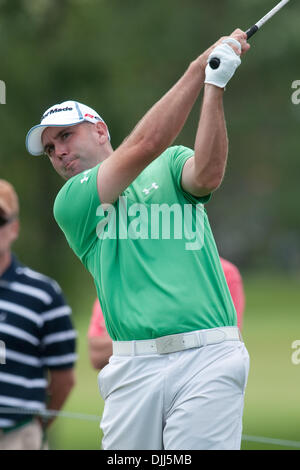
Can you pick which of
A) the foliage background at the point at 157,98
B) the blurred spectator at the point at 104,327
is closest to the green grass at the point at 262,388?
the foliage background at the point at 157,98

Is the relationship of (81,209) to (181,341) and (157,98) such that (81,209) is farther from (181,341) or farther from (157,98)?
(157,98)

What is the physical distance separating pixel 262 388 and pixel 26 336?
34.2 ft

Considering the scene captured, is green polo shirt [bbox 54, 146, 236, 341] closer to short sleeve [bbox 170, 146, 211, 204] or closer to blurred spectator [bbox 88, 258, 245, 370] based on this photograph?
short sleeve [bbox 170, 146, 211, 204]

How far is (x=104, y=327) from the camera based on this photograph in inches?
214

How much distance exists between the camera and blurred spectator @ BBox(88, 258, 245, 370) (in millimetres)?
5109

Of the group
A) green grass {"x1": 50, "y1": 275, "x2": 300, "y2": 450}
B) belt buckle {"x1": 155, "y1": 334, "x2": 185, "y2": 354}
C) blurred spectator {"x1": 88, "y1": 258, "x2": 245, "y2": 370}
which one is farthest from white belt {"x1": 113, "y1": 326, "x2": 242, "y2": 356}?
green grass {"x1": 50, "y1": 275, "x2": 300, "y2": 450}

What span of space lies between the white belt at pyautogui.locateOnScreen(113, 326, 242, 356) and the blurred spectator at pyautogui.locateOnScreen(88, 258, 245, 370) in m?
1.21

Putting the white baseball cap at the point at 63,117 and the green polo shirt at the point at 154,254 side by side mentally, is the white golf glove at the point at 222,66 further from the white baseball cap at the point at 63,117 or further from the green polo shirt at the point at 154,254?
the white baseball cap at the point at 63,117

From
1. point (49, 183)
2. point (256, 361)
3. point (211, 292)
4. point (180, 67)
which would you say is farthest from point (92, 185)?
point (180, 67)

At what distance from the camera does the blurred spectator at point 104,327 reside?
5109mm

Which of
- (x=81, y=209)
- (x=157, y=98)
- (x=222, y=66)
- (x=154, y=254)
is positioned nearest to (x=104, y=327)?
(x=81, y=209)

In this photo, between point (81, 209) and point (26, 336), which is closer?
point (81, 209)

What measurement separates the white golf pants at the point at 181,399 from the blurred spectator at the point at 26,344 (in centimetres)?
97
